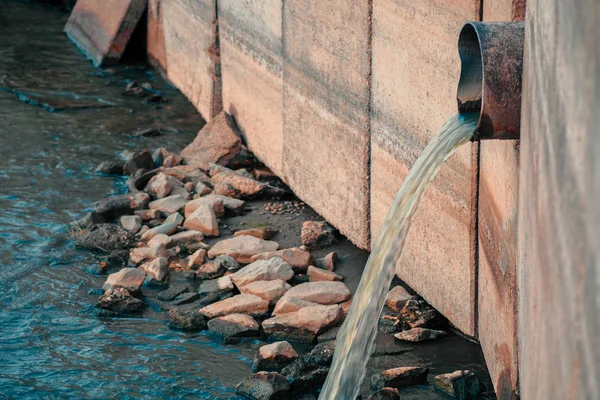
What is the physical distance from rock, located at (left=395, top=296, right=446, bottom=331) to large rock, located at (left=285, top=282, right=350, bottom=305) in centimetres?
39

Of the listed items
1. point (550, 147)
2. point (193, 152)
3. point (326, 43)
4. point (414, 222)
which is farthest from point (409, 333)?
point (193, 152)

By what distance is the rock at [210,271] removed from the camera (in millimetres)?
5672

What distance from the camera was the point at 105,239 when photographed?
6.10 meters

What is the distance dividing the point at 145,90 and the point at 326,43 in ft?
15.3

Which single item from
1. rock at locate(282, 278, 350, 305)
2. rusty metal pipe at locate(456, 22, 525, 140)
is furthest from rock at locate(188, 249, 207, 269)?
rusty metal pipe at locate(456, 22, 525, 140)

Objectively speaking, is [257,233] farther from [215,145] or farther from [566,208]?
[566,208]

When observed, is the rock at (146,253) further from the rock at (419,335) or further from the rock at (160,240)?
the rock at (419,335)

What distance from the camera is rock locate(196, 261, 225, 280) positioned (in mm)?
5672

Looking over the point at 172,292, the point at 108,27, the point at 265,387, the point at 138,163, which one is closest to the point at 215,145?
the point at 138,163

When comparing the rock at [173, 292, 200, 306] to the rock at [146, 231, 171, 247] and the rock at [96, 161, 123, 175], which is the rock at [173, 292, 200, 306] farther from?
the rock at [96, 161, 123, 175]

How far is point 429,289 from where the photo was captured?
5.00m

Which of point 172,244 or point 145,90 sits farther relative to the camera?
point 145,90

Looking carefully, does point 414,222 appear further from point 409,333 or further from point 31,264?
point 31,264

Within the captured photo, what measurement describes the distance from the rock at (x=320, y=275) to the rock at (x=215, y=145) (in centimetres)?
231
